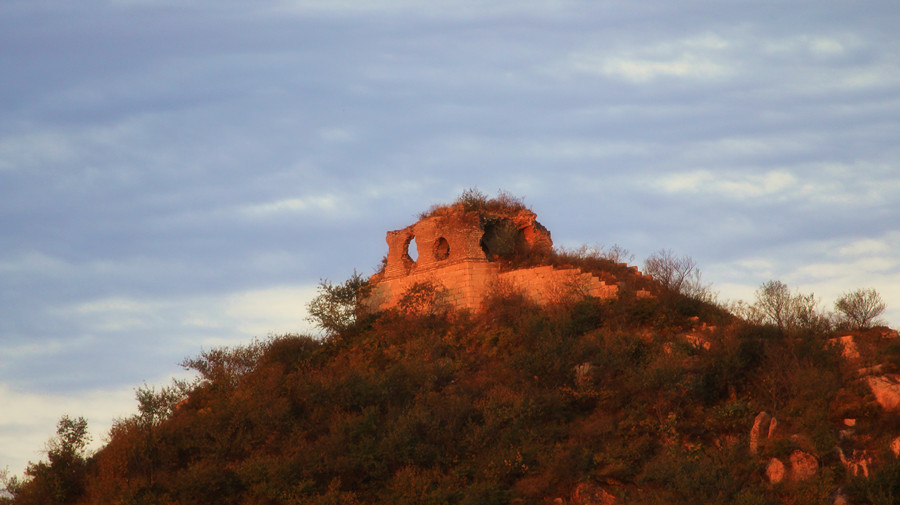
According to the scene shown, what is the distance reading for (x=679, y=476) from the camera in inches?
711

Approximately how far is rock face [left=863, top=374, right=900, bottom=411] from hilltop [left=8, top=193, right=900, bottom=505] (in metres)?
0.03

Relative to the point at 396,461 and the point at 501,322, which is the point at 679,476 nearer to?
the point at 396,461

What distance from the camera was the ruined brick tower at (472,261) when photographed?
26.6 metres

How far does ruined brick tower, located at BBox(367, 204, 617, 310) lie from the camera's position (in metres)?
26.6

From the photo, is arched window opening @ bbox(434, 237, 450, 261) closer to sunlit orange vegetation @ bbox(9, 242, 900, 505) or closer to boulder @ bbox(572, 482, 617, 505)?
sunlit orange vegetation @ bbox(9, 242, 900, 505)

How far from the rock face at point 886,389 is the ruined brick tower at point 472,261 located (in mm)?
7806

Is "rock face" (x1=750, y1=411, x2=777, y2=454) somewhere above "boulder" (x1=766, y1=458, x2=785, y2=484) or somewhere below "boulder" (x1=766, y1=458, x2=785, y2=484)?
above

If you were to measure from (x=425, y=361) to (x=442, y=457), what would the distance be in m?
4.05

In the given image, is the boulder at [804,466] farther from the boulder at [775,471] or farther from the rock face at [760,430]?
the rock face at [760,430]

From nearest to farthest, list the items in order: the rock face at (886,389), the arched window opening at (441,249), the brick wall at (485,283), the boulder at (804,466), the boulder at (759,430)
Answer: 1. the boulder at (804,466)
2. the boulder at (759,430)
3. the rock face at (886,389)
4. the brick wall at (485,283)
5. the arched window opening at (441,249)

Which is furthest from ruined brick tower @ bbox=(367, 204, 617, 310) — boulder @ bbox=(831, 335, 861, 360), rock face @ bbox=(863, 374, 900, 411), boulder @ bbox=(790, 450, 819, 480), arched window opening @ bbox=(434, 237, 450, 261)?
boulder @ bbox=(790, 450, 819, 480)

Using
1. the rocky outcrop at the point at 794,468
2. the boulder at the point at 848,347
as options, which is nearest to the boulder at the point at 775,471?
the rocky outcrop at the point at 794,468

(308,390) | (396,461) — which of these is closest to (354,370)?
(308,390)

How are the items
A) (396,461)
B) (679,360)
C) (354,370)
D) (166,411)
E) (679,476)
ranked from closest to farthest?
(679,476) < (396,461) < (679,360) < (354,370) < (166,411)
